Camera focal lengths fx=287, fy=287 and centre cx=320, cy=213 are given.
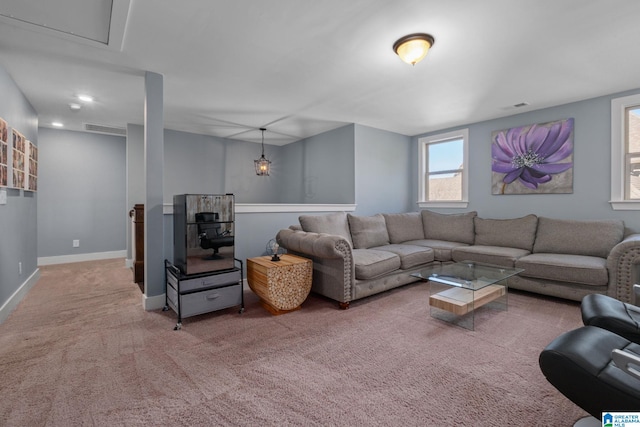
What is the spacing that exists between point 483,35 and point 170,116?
4.27 meters

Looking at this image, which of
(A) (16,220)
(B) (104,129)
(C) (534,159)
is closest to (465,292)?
(C) (534,159)

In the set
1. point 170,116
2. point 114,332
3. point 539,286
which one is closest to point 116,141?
point 170,116

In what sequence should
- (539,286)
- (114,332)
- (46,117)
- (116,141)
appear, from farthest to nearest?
(116,141) < (46,117) < (539,286) < (114,332)

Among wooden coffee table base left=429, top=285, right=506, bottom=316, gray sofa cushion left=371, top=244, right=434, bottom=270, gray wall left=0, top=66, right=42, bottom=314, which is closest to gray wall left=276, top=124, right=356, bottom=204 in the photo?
gray sofa cushion left=371, top=244, right=434, bottom=270

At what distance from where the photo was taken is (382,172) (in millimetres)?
5223

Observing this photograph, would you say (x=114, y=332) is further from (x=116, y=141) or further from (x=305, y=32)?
(x=116, y=141)

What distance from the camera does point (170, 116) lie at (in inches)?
178

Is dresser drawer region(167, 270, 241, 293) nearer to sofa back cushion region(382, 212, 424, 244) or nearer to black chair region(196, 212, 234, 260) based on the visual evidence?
black chair region(196, 212, 234, 260)

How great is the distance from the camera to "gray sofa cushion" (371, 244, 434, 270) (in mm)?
3609

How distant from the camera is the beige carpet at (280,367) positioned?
1.49 meters

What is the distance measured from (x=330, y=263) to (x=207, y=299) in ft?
4.11

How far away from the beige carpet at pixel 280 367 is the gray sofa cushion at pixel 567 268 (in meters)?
0.33

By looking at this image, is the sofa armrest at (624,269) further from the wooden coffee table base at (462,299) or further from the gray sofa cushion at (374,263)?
the gray sofa cushion at (374,263)

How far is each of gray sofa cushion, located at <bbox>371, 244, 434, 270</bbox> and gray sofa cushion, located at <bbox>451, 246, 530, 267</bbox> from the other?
1.20 feet
